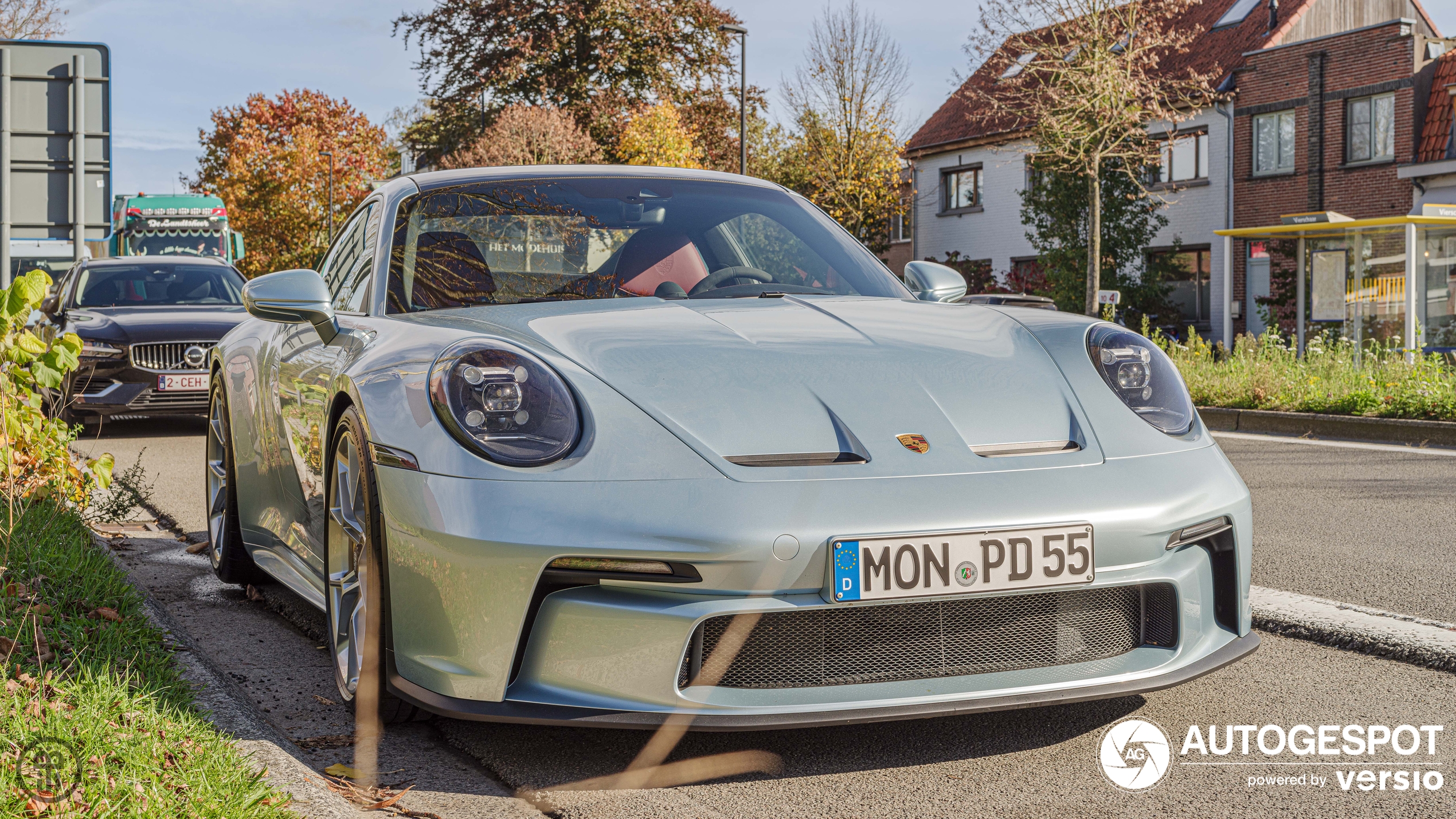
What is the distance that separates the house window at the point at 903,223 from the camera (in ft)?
Result: 133

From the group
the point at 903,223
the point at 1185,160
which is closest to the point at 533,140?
the point at 903,223

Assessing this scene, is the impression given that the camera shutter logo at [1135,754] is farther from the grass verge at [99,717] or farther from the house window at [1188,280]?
the house window at [1188,280]

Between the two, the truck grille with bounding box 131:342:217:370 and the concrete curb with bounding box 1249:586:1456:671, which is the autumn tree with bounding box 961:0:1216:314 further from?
the concrete curb with bounding box 1249:586:1456:671

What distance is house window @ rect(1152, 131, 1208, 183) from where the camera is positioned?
30781 millimetres

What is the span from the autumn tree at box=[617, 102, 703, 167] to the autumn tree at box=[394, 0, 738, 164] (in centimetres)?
227

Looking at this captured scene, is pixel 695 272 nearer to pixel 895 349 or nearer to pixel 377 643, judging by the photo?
pixel 895 349

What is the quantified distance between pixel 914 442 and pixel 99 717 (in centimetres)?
181

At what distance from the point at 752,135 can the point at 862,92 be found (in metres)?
6.77

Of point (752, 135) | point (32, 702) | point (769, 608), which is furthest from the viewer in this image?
point (752, 135)

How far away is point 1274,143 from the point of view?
29.3 metres

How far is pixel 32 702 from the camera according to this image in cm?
293

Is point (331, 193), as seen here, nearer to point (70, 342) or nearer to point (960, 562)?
point (70, 342)

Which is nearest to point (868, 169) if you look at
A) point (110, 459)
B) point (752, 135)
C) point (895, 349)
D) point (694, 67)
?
point (752, 135)

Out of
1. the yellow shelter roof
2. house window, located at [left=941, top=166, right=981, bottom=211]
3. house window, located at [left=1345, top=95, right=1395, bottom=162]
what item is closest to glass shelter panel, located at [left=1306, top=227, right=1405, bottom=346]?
the yellow shelter roof
